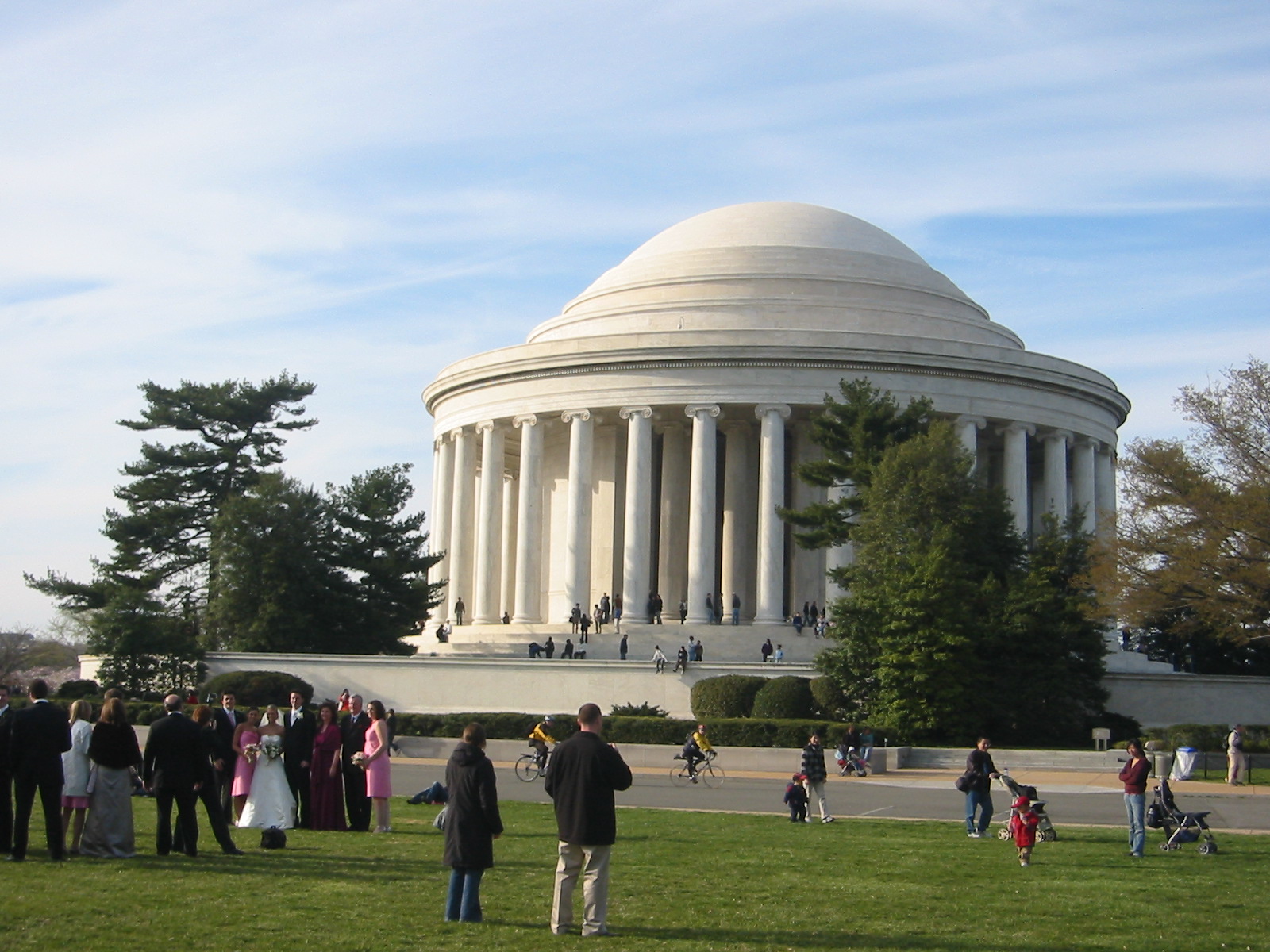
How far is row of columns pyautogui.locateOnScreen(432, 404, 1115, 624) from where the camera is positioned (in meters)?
68.2

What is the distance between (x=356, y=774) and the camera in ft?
72.7

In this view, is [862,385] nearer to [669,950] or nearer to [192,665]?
[192,665]

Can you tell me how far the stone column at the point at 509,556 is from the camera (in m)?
79.4

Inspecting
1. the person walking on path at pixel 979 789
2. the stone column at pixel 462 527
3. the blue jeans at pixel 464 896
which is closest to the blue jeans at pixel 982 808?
the person walking on path at pixel 979 789

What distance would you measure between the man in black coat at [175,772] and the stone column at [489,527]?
54925 mm

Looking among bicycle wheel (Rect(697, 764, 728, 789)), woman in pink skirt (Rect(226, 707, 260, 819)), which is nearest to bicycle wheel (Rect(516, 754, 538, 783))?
bicycle wheel (Rect(697, 764, 728, 789))

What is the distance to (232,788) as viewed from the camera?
71.3ft

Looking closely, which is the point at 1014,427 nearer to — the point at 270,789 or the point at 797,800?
the point at 797,800

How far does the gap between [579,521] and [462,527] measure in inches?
399

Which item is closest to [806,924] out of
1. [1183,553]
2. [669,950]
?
[669,950]

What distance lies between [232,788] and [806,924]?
10.1 metres

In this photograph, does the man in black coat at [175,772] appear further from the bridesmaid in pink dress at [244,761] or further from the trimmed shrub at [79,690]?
the trimmed shrub at [79,690]

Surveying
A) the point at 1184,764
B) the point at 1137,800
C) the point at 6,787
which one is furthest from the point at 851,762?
the point at 6,787

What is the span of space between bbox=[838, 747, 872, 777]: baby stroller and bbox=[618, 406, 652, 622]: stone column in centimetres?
2772
